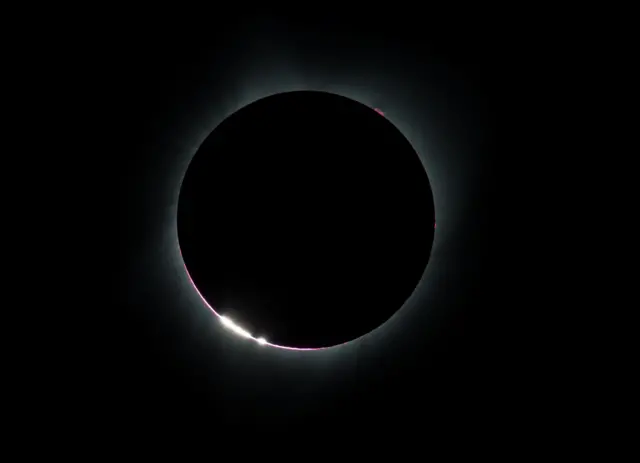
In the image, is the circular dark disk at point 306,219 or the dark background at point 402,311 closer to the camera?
the dark background at point 402,311

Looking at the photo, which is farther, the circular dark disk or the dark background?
the circular dark disk

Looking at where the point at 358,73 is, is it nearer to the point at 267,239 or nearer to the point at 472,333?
the point at 267,239

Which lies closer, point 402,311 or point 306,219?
point 402,311

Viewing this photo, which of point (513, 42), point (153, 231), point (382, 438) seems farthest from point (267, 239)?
point (513, 42)
